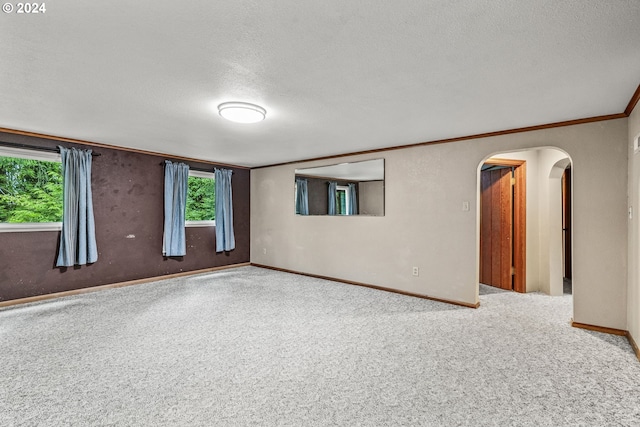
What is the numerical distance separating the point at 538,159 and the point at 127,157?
6.17m

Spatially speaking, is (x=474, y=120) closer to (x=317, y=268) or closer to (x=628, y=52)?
(x=628, y=52)

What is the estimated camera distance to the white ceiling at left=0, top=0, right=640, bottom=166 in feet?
4.99

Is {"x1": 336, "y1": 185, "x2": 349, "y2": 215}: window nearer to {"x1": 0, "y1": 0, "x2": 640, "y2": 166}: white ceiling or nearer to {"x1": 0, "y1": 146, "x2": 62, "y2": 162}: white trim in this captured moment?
{"x1": 0, "y1": 0, "x2": 640, "y2": 166}: white ceiling

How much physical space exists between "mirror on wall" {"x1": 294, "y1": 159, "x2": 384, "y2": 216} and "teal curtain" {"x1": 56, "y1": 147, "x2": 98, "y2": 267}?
10.4ft

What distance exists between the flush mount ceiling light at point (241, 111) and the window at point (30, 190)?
2.94 metres

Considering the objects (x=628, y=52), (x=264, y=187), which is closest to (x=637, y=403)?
(x=628, y=52)

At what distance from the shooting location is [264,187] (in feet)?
21.1

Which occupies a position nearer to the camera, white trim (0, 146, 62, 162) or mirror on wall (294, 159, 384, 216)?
white trim (0, 146, 62, 162)

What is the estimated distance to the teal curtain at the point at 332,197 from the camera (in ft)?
17.3

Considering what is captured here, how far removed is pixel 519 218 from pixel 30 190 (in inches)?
265

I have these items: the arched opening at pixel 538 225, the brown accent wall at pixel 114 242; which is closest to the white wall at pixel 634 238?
the arched opening at pixel 538 225

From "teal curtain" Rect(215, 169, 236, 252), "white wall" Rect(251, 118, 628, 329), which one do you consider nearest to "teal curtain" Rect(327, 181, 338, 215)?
"white wall" Rect(251, 118, 628, 329)

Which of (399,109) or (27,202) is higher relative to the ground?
(399,109)

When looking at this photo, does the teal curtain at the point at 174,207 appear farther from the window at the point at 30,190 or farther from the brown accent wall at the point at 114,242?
the window at the point at 30,190
